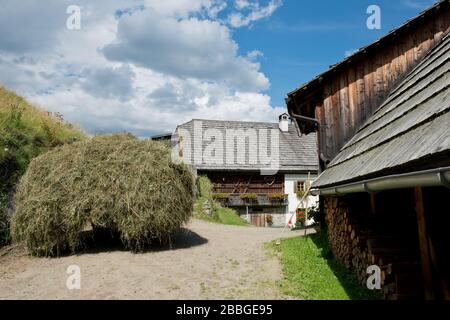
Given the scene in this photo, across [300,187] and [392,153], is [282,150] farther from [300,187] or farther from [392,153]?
[392,153]

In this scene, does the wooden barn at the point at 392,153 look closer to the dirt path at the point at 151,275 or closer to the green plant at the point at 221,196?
the dirt path at the point at 151,275

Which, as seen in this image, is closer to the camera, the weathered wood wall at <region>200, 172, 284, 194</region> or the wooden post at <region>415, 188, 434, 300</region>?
the wooden post at <region>415, 188, 434, 300</region>

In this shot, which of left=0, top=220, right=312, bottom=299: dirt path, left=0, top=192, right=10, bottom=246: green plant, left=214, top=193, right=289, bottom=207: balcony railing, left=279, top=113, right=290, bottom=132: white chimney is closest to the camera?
left=0, top=220, right=312, bottom=299: dirt path

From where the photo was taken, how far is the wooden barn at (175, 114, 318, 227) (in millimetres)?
31672

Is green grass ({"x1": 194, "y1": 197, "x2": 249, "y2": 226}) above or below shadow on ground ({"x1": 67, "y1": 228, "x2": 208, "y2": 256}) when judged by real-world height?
above

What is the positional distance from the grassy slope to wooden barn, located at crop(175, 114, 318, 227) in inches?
549

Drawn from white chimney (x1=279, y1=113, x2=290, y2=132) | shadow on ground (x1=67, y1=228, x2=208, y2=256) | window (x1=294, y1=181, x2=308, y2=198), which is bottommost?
shadow on ground (x1=67, y1=228, x2=208, y2=256)

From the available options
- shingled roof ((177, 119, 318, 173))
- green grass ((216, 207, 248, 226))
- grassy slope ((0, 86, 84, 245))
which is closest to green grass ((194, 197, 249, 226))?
green grass ((216, 207, 248, 226))

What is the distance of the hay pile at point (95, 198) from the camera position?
9.57 m

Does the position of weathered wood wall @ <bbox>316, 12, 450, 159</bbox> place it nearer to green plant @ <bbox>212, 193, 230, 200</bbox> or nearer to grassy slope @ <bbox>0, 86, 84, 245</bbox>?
grassy slope @ <bbox>0, 86, 84, 245</bbox>

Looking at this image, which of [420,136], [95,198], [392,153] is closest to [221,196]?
[95,198]

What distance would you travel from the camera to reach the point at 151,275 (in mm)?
7926
